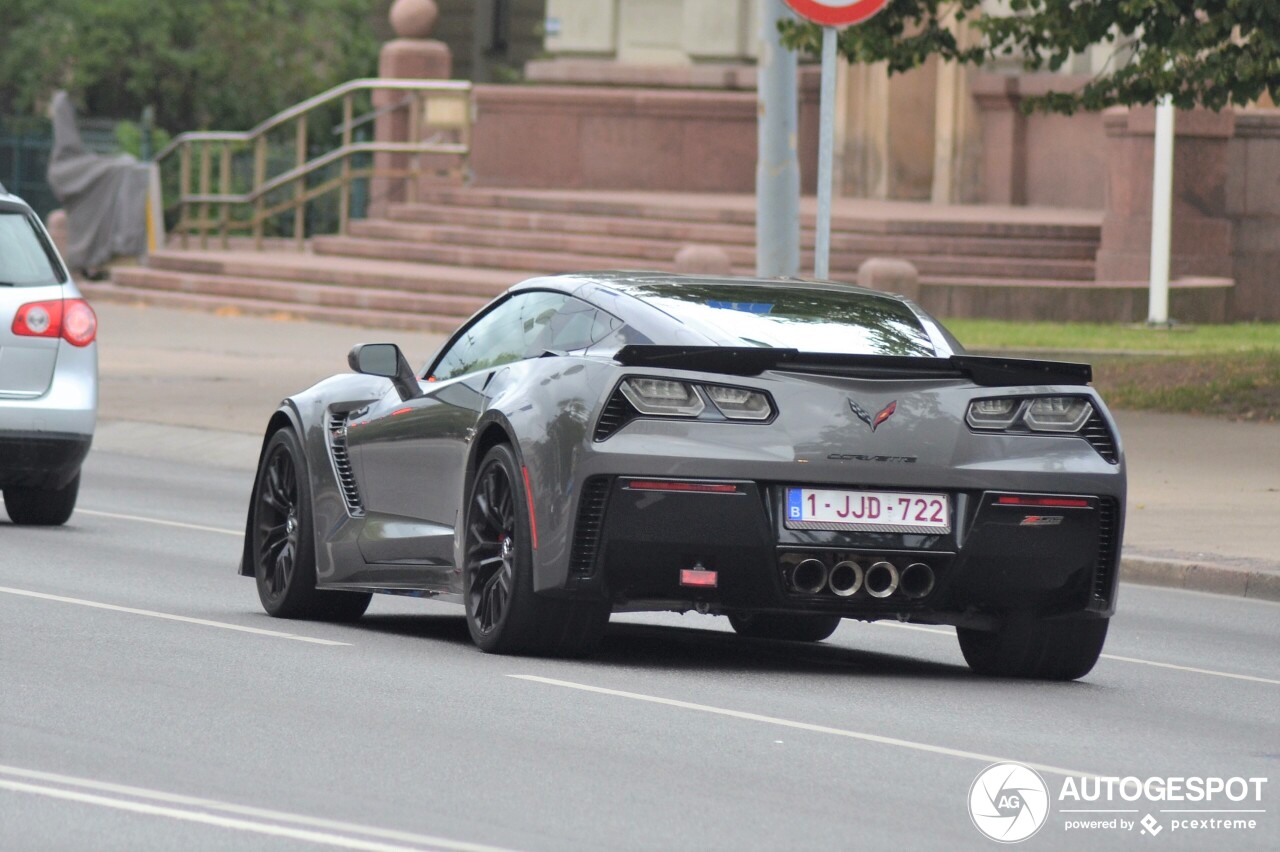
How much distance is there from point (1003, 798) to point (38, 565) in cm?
584

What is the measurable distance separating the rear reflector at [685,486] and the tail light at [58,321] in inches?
203

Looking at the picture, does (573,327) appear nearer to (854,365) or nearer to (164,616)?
(854,365)

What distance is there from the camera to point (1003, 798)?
6.57m

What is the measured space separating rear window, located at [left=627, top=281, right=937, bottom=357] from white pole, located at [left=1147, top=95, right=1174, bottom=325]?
16593mm

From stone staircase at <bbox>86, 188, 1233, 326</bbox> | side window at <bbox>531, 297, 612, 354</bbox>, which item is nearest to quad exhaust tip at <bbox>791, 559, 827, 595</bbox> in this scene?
side window at <bbox>531, 297, 612, 354</bbox>

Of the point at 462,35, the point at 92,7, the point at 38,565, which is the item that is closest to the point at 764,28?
the point at 38,565

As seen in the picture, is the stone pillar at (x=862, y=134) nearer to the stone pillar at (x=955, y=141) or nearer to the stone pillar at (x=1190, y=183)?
the stone pillar at (x=955, y=141)

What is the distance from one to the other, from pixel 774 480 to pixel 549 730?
4.07 feet

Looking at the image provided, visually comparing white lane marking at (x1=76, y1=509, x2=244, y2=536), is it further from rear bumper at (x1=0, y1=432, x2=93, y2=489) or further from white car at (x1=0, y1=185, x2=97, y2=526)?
rear bumper at (x1=0, y1=432, x2=93, y2=489)

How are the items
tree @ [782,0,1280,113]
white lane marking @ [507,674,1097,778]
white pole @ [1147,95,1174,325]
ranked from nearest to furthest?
white lane marking @ [507,674,1097,778] < tree @ [782,0,1280,113] < white pole @ [1147,95,1174,325]

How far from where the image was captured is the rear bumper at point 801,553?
322 inches

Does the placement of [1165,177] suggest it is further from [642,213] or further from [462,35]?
[462,35]

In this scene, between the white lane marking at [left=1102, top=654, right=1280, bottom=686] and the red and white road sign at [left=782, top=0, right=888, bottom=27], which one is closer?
the white lane marking at [left=1102, top=654, right=1280, bottom=686]

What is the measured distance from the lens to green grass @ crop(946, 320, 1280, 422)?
19.2 metres
